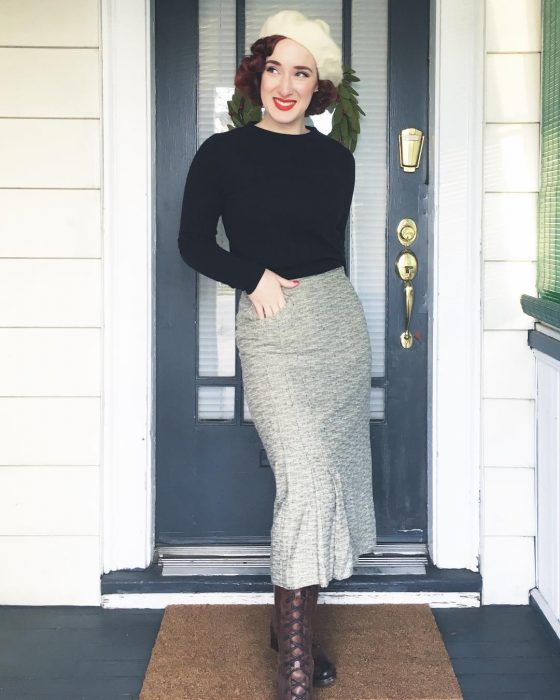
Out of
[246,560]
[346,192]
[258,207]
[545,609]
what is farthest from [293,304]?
[545,609]

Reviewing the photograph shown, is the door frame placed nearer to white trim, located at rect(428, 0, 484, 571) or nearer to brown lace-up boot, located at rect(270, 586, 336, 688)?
white trim, located at rect(428, 0, 484, 571)

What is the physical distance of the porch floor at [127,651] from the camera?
245 centimetres

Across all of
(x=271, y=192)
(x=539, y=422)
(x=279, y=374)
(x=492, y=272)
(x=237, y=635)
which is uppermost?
(x=271, y=192)

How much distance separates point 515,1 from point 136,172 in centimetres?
122

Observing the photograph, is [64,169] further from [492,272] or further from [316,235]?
[492,272]

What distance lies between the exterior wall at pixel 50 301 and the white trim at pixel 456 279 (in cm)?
102

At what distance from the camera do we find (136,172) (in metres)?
2.87

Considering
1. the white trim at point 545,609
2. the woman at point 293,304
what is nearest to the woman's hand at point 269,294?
the woman at point 293,304

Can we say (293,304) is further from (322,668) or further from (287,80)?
(322,668)

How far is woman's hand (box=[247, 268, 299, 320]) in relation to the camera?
7.69 feet

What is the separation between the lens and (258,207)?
2.36m

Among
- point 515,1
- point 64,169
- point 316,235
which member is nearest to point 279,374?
point 316,235

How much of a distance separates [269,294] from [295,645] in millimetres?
835

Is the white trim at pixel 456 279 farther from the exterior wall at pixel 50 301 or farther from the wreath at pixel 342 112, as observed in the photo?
the exterior wall at pixel 50 301
